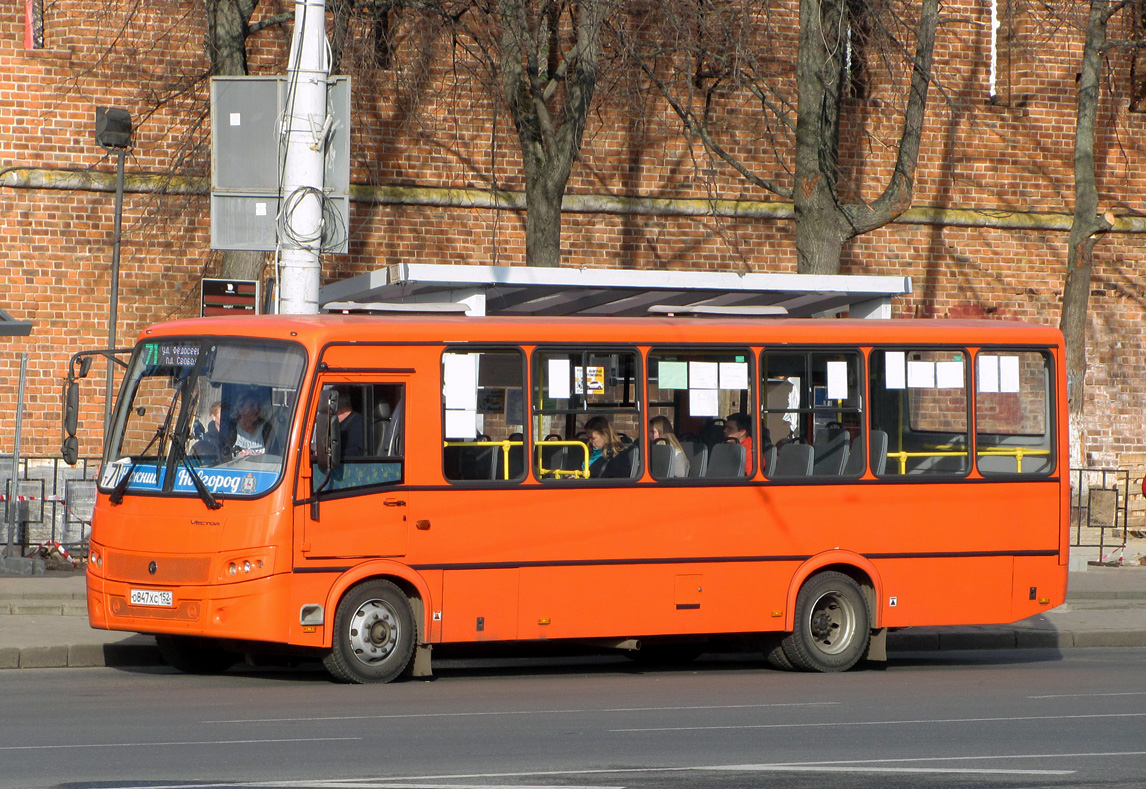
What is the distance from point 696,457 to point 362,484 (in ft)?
8.65

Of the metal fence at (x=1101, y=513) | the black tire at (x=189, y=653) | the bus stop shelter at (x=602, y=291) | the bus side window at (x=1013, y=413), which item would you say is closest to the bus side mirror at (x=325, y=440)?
the black tire at (x=189, y=653)

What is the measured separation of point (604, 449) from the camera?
12.5m

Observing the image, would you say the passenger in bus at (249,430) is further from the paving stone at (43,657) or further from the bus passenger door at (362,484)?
the paving stone at (43,657)

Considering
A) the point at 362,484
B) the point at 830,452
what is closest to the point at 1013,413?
the point at 830,452

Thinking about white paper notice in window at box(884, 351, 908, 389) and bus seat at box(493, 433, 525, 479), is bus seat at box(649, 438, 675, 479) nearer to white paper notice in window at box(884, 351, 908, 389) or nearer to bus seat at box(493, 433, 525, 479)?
bus seat at box(493, 433, 525, 479)

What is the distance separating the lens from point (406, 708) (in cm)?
1041

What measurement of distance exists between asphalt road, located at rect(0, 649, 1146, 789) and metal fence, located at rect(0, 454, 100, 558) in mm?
6343

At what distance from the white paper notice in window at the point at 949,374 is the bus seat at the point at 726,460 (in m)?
1.83

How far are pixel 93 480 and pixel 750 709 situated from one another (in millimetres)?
10337

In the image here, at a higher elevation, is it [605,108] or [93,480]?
[605,108]

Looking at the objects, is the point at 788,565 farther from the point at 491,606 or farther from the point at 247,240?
the point at 247,240

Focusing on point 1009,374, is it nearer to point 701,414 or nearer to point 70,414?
point 701,414

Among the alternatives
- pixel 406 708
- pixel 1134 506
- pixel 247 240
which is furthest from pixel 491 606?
pixel 1134 506

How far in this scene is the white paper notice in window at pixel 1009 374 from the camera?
13.7m
